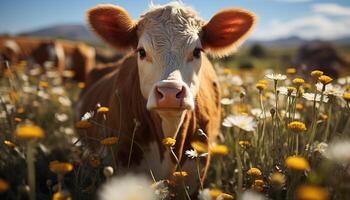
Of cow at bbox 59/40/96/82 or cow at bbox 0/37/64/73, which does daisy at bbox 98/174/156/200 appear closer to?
cow at bbox 0/37/64/73

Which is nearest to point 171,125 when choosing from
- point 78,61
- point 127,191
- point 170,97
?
point 170,97

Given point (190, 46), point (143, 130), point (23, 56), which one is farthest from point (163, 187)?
point (23, 56)

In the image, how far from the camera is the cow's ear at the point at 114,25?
10.5 ft

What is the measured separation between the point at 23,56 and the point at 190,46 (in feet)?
39.0

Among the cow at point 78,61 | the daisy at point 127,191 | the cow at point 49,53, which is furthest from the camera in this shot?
the cow at point 78,61

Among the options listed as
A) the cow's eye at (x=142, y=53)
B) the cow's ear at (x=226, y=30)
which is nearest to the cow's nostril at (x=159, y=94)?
the cow's eye at (x=142, y=53)

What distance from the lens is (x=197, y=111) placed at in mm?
3420

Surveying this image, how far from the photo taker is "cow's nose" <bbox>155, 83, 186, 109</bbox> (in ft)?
7.74

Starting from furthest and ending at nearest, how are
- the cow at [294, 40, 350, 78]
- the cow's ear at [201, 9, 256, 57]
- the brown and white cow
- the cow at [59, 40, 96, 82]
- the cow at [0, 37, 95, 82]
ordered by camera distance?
the cow at [59, 40, 96, 82] < the cow at [294, 40, 350, 78] < the cow at [0, 37, 95, 82] < the cow's ear at [201, 9, 256, 57] < the brown and white cow

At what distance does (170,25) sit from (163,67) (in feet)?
1.65

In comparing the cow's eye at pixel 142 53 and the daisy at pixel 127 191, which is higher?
the cow's eye at pixel 142 53

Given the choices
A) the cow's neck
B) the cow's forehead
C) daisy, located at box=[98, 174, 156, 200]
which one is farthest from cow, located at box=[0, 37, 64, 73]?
daisy, located at box=[98, 174, 156, 200]

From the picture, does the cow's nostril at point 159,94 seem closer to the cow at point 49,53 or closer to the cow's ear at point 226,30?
the cow's ear at point 226,30

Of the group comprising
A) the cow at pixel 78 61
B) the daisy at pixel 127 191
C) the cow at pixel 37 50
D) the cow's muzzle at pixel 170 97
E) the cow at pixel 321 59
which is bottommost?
the cow at pixel 321 59
